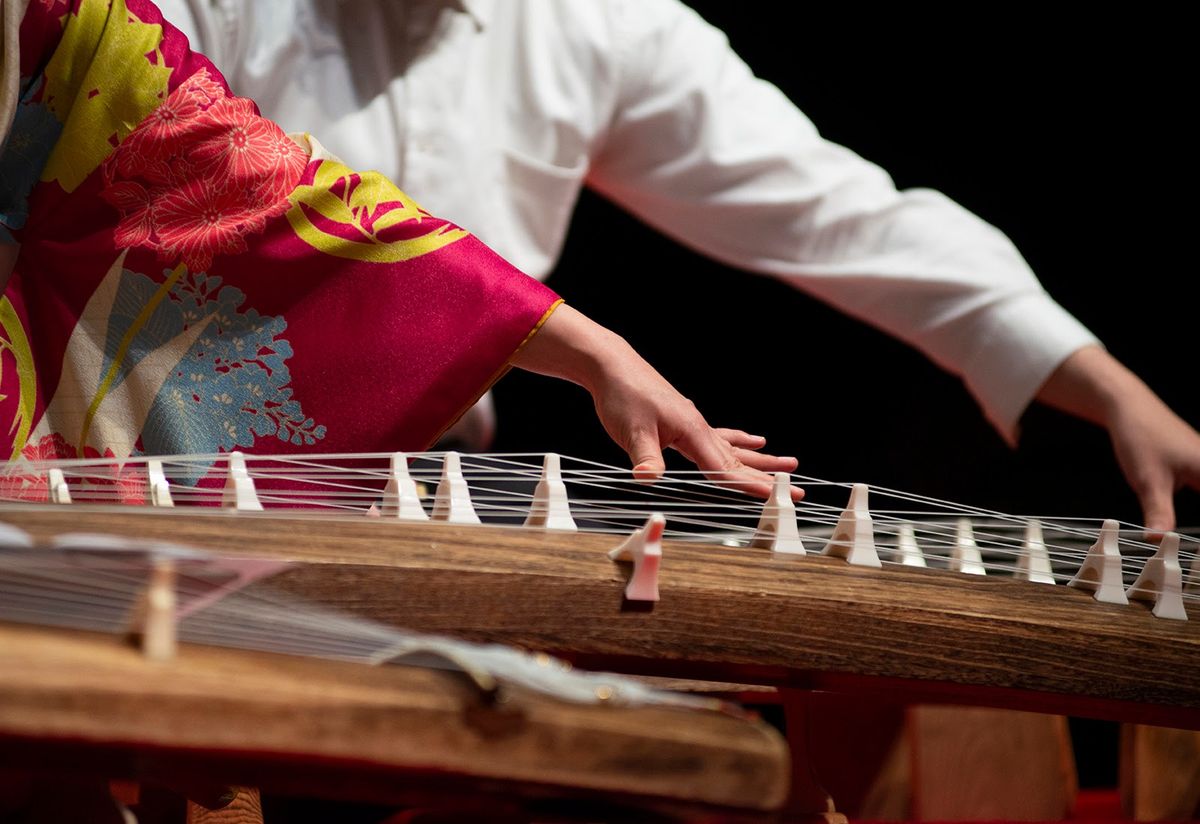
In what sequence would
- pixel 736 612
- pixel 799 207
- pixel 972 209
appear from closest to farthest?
pixel 736 612 → pixel 799 207 → pixel 972 209

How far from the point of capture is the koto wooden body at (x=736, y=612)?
0.63 metres

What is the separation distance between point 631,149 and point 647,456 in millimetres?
1017

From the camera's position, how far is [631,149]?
180 cm

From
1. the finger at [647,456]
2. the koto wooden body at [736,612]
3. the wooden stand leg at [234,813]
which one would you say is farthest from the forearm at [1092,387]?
the wooden stand leg at [234,813]

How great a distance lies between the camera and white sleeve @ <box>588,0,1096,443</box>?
5.51 ft

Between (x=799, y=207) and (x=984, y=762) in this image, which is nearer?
(x=984, y=762)

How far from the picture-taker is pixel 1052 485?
2104mm

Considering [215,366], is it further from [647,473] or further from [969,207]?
[969,207]

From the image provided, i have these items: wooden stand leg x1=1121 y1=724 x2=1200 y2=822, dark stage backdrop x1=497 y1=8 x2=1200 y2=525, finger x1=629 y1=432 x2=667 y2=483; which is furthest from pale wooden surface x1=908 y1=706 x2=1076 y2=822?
finger x1=629 y1=432 x2=667 y2=483

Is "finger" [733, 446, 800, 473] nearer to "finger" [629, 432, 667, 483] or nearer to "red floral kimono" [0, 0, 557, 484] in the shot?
"finger" [629, 432, 667, 483]

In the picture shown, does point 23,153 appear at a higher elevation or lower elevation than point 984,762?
higher

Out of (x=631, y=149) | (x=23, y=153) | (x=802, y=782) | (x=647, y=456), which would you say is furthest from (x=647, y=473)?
(x=631, y=149)

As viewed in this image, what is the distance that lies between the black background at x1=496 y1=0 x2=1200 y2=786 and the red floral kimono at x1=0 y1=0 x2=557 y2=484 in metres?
1.20

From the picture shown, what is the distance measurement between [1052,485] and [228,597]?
187 centimetres
